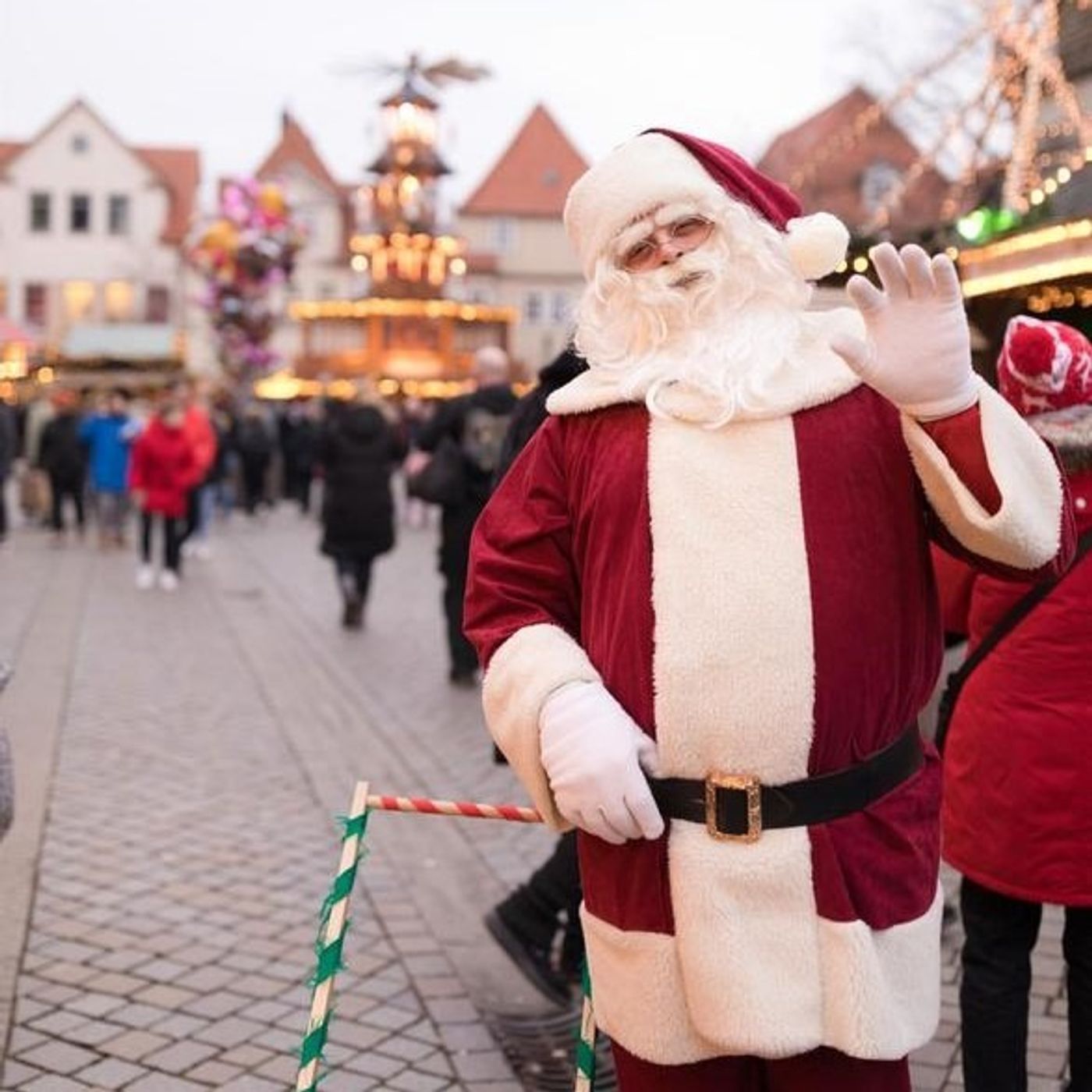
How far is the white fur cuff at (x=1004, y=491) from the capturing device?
237 centimetres

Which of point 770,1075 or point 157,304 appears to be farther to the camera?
point 157,304

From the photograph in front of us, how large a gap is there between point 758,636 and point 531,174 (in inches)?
2501

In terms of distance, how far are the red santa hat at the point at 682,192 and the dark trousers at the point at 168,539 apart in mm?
12099

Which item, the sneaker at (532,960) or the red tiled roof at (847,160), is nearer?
the sneaker at (532,960)

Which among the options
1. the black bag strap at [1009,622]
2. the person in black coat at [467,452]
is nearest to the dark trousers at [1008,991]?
the black bag strap at [1009,622]

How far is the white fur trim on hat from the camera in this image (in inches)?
101

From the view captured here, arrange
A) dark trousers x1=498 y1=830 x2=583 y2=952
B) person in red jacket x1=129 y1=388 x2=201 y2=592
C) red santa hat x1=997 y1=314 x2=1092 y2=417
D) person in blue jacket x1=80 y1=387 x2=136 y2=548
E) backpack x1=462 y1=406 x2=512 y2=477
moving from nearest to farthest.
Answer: red santa hat x1=997 y1=314 x2=1092 y2=417
dark trousers x1=498 y1=830 x2=583 y2=952
backpack x1=462 y1=406 x2=512 y2=477
person in red jacket x1=129 y1=388 x2=201 y2=592
person in blue jacket x1=80 y1=387 x2=136 y2=548

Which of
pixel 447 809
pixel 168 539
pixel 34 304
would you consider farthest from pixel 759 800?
pixel 34 304

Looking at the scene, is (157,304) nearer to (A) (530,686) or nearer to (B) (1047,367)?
(B) (1047,367)

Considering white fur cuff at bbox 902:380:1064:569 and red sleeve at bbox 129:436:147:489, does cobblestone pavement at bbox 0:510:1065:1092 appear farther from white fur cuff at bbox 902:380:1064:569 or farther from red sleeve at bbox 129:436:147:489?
red sleeve at bbox 129:436:147:489

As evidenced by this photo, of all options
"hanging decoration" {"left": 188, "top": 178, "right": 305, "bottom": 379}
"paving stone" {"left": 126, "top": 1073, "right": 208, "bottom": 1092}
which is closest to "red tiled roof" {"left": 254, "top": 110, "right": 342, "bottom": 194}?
"hanging decoration" {"left": 188, "top": 178, "right": 305, "bottom": 379}

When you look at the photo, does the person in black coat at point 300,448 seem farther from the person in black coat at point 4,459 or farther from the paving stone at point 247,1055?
the paving stone at point 247,1055

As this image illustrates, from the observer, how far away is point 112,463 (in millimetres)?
17703

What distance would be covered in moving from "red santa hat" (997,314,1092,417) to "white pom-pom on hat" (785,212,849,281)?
0.85m
